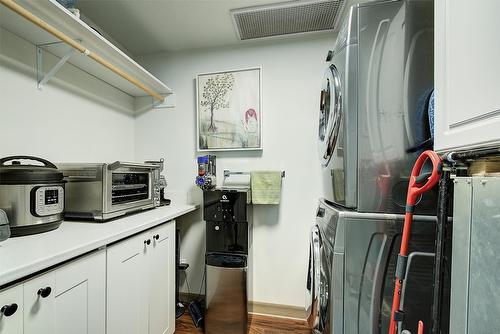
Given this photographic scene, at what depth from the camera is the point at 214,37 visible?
1984 mm

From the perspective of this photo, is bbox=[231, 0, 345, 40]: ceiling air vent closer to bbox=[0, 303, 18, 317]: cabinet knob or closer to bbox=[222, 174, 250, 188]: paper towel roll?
bbox=[222, 174, 250, 188]: paper towel roll

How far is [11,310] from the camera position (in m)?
0.66

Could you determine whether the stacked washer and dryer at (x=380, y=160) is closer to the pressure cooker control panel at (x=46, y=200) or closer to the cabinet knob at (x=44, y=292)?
the cabinet knob at (x=44, y=292)

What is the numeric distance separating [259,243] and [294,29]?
1.88m

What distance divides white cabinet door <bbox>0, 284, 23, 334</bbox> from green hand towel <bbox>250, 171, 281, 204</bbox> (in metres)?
1.42

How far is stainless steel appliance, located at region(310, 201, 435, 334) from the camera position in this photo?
89 centimetres

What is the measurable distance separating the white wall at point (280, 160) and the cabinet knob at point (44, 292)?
4.49 feet

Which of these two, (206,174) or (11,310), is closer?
(11,310)

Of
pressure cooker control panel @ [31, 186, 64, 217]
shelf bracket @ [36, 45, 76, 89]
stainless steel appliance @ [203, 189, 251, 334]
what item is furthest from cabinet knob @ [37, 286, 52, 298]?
shelf bracket @ [36, 45, 76, 89]

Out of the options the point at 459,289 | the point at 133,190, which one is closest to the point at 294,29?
the point at 133,190

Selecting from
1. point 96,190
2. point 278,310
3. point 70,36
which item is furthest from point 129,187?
point 278,310

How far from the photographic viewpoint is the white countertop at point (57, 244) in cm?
69

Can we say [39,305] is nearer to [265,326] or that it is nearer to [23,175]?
[23,175]

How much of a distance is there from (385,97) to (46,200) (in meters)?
1.56
